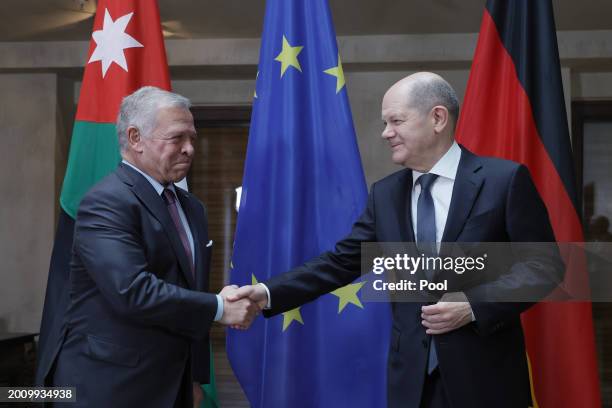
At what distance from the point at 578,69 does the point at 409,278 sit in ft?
14.3

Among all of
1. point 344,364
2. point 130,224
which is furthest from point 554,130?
point 130,224

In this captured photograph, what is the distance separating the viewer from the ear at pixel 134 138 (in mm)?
1909

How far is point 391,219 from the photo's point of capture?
1877mm

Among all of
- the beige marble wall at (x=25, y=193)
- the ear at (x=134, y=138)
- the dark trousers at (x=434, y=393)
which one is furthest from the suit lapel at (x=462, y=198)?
the beige marble wall at (x=25, y=193)

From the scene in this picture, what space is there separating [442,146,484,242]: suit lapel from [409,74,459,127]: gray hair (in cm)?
18

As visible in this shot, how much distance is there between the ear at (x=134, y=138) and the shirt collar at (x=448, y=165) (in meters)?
0.76

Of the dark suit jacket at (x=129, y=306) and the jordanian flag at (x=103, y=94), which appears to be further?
the jordanian flag at (x=103, y=94)

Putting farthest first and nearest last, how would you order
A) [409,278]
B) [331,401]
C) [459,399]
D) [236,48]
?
1. [236,48]
2. [331,401]
3. [409,278]
4. [459,399]

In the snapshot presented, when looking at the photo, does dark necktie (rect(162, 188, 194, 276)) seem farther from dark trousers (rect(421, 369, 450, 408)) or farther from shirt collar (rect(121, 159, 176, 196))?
dark trousers (rect(421, 369, 450, 408))

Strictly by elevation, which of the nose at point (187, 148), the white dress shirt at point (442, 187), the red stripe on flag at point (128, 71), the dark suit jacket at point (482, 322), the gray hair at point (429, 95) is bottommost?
the dark suit jacket at point (482, 322)

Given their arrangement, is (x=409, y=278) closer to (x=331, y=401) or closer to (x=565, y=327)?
(x=331, y=401)

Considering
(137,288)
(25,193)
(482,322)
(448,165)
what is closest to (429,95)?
(448,165)

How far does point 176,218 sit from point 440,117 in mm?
767

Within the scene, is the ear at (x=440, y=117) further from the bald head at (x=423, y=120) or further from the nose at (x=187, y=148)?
the nose at (x=187, y=148)
